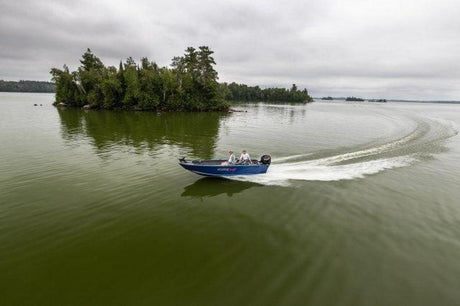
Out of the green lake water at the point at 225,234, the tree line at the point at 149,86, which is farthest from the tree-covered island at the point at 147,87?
the green lake water at the point at 225,234

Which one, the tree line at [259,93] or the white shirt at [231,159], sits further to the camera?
the tree line at [259,93]

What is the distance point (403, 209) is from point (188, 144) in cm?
2250

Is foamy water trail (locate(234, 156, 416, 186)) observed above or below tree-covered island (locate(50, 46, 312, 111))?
below

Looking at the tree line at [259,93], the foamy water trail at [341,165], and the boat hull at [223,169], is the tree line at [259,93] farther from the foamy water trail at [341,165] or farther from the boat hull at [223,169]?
the boat hull at [223,169]

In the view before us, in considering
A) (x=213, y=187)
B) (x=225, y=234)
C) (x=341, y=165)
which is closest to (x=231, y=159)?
(x=213, y=187)

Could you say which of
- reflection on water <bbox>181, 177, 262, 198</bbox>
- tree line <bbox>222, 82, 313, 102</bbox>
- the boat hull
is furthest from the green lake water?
tree line <bbox>222, 82, 313, 102</bbox>

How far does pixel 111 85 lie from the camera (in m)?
72.2

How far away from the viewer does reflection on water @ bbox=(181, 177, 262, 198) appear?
51.2 ft

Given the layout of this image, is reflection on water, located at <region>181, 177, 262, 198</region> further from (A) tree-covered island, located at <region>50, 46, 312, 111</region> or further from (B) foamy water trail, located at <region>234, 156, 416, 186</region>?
(A) tree-covered island, located at <region>50, 46, 312, 111</region>

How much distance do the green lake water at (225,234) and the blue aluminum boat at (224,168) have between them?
702 millimetres

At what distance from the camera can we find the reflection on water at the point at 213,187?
15.6m

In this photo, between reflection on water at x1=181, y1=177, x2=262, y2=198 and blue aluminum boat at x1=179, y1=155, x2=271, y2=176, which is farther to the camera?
blue aluminum boat at x1=179, y1=155, x2=271, y2=176

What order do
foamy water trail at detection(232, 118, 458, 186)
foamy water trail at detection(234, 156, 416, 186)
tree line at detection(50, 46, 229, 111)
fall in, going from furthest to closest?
tree line at detection(50, 46, 229, 111) → foamy water trail at detection(232, 118, 458, 186) → foamy water trail at detection(234, 156, 416, 186)

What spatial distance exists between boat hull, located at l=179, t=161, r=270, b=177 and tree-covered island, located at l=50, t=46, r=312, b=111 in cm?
6150
